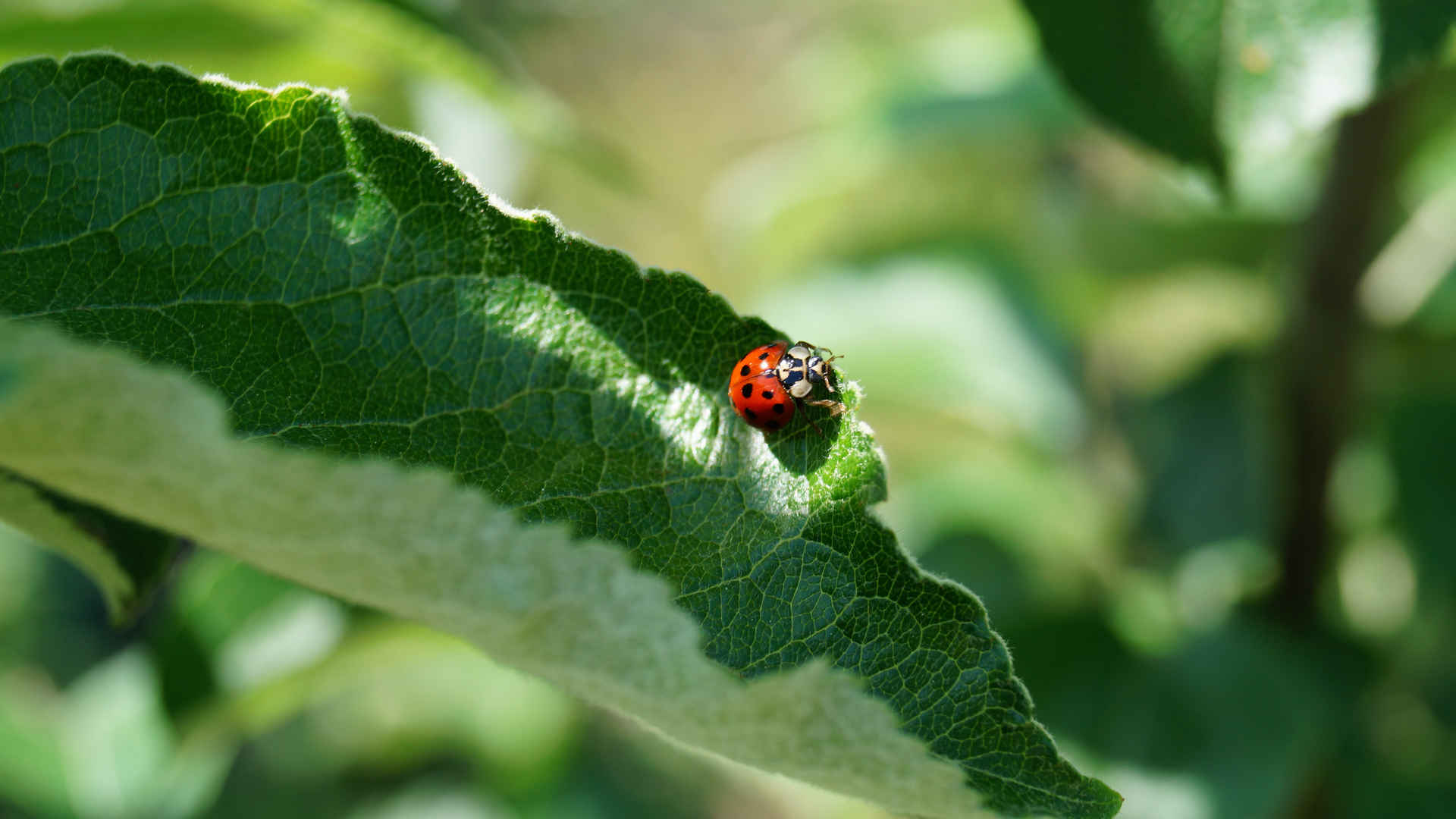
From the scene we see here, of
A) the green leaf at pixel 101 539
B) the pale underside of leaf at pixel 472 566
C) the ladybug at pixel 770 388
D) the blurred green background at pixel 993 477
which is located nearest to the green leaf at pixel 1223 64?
the blurred green background at pixel 993 477

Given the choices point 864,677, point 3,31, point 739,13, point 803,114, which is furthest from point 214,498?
point 739,13

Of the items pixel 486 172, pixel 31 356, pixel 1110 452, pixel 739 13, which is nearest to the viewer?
pixel 31 356

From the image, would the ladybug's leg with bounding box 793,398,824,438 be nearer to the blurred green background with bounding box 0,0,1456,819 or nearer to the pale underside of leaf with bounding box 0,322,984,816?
the pale underside of leaf with bounding box 0,322,984,816

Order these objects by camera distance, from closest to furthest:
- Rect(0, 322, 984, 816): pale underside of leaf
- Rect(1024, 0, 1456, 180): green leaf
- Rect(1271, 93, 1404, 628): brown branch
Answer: Rect(0, 322, 984, 816): pale underside of leaf < Rect(1024, 0, 1456, 180): green leaf < Rect(1271, 93, 1404, 628): brown branch

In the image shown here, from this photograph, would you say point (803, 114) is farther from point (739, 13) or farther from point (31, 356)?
point (31, 356)

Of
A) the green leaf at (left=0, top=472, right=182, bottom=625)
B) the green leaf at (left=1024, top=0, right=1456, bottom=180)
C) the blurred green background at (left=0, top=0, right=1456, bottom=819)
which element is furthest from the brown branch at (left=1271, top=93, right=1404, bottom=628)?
the green leaf at (left=0, top=472, right=182, bottom=625)

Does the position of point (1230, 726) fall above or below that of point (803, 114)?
below
